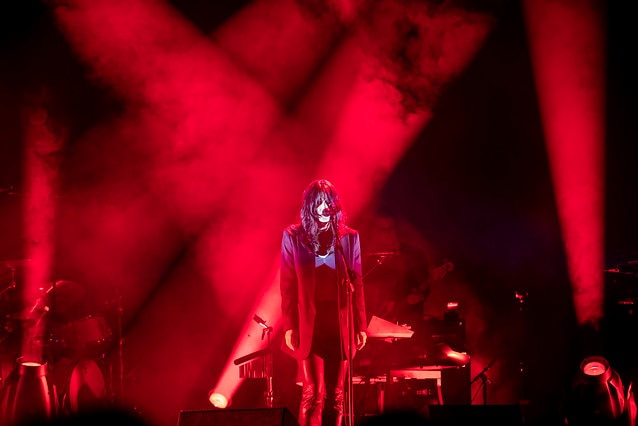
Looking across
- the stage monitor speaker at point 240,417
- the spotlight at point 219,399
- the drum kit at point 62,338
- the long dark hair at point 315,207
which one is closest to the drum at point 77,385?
the drum kit at point 62,338

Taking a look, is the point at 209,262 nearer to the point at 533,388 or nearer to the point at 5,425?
the point at 5,425

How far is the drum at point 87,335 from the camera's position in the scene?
711cm

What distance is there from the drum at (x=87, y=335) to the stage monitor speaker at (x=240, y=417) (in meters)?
3.79

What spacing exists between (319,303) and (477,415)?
136 cm

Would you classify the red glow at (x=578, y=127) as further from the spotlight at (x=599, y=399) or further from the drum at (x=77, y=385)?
the drum at (x=77, y=385)

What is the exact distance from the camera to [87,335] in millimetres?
7203

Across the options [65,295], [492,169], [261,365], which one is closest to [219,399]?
[261,365]

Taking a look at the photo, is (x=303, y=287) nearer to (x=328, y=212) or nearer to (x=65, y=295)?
(x=328, y=212)

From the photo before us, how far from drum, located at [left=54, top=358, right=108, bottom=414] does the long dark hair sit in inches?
133

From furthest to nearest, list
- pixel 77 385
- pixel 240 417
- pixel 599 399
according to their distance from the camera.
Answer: pixel 77 385 → pixel 599 399 → pixel 240 417

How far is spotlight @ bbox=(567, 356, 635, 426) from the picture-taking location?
19.8 ft

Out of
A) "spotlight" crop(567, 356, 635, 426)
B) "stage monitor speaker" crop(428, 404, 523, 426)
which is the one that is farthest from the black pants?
"spotlight" crop(567, 356, 635, 426)

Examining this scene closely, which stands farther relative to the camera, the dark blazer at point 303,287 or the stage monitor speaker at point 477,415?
the dark blazer at point 303,287

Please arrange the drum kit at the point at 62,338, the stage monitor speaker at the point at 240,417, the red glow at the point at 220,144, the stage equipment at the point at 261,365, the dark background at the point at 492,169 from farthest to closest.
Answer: the red glow at the point at 220,144 < the dark background at the point at 492,169 < the drum kit at the point at 62,338 < the stage equipment at the point at 261,365 < the stage monitor speaker at the point at 240,417
